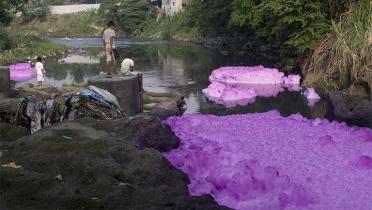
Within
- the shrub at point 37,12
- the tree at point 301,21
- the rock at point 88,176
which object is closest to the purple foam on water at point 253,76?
the tree at point 301,21

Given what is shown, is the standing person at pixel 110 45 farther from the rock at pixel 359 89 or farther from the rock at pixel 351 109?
the rock at pixel 359 89

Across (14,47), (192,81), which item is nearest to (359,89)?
(192,81)

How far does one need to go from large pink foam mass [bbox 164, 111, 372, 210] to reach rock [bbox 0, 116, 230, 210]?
0.98m

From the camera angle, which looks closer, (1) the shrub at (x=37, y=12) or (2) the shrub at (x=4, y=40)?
(2) the shrub at (x=4, y=40)

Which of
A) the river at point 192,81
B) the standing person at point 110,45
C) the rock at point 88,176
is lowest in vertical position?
the river at point 192,81

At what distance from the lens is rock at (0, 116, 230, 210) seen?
517 centimetres

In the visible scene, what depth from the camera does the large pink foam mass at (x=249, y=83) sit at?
18297mm

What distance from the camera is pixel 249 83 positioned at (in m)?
21.2

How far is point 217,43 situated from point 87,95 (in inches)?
1670

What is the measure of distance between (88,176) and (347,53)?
41.6 ft

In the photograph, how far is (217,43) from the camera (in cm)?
5075

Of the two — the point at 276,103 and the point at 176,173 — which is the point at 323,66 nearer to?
the point at 276,103

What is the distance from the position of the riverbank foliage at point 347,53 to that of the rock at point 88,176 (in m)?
10.3

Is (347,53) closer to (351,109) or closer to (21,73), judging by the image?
(351,109)
